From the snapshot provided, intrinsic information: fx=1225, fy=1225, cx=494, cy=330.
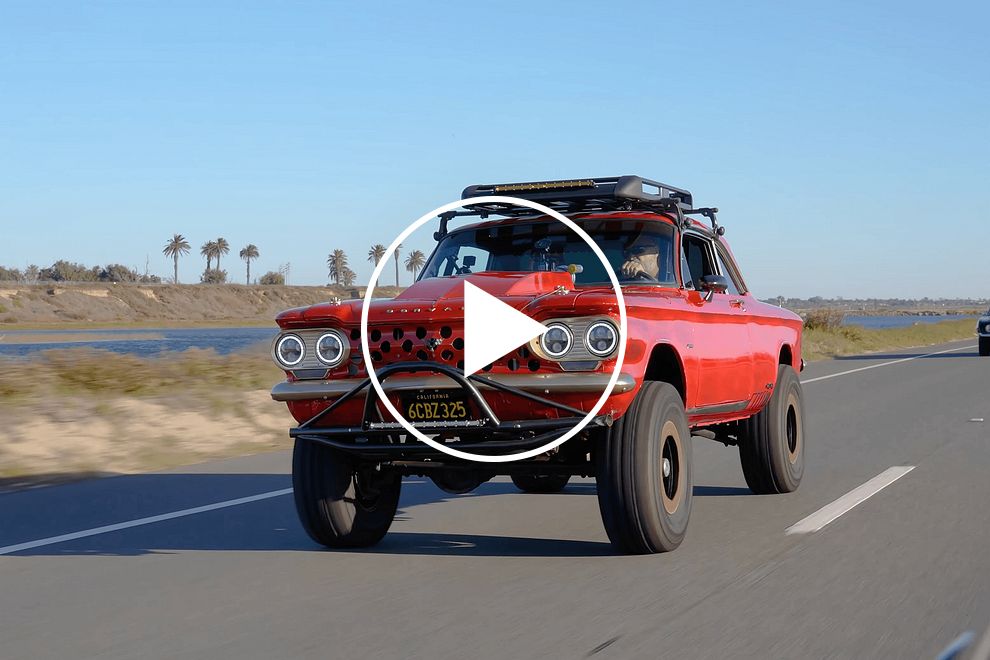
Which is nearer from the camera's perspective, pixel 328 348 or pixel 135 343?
pixel 328 348

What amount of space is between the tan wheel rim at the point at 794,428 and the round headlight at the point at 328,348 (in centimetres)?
434

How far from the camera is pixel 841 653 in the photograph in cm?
473

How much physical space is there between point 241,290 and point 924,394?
98.9m

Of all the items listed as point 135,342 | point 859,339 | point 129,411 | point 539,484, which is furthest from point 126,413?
point 859,339

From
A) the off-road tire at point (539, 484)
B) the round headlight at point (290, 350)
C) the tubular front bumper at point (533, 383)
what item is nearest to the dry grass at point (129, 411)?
the off-road tire at point (539, 484)

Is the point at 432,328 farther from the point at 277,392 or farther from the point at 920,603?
the point at 920,603

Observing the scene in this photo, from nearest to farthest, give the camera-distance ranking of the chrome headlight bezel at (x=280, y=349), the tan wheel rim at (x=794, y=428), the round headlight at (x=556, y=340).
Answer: the round headlight at (x=556, y=340)
the chrome headlight bezel at (x=280, y=349)
the tan wheel rim at (x=794, y=428)

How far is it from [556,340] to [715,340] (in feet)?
6.50

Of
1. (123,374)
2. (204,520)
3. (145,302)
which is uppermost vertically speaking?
(145,302)

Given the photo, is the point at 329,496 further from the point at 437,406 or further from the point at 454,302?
the point at 454,302

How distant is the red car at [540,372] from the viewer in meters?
6.33

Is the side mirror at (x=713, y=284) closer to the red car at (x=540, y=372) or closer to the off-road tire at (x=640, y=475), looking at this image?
the red car at (x=540, y=372)

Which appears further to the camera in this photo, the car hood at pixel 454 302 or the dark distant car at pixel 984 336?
the dark distant car at pixel 984 336

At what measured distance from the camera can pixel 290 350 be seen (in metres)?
6.90
